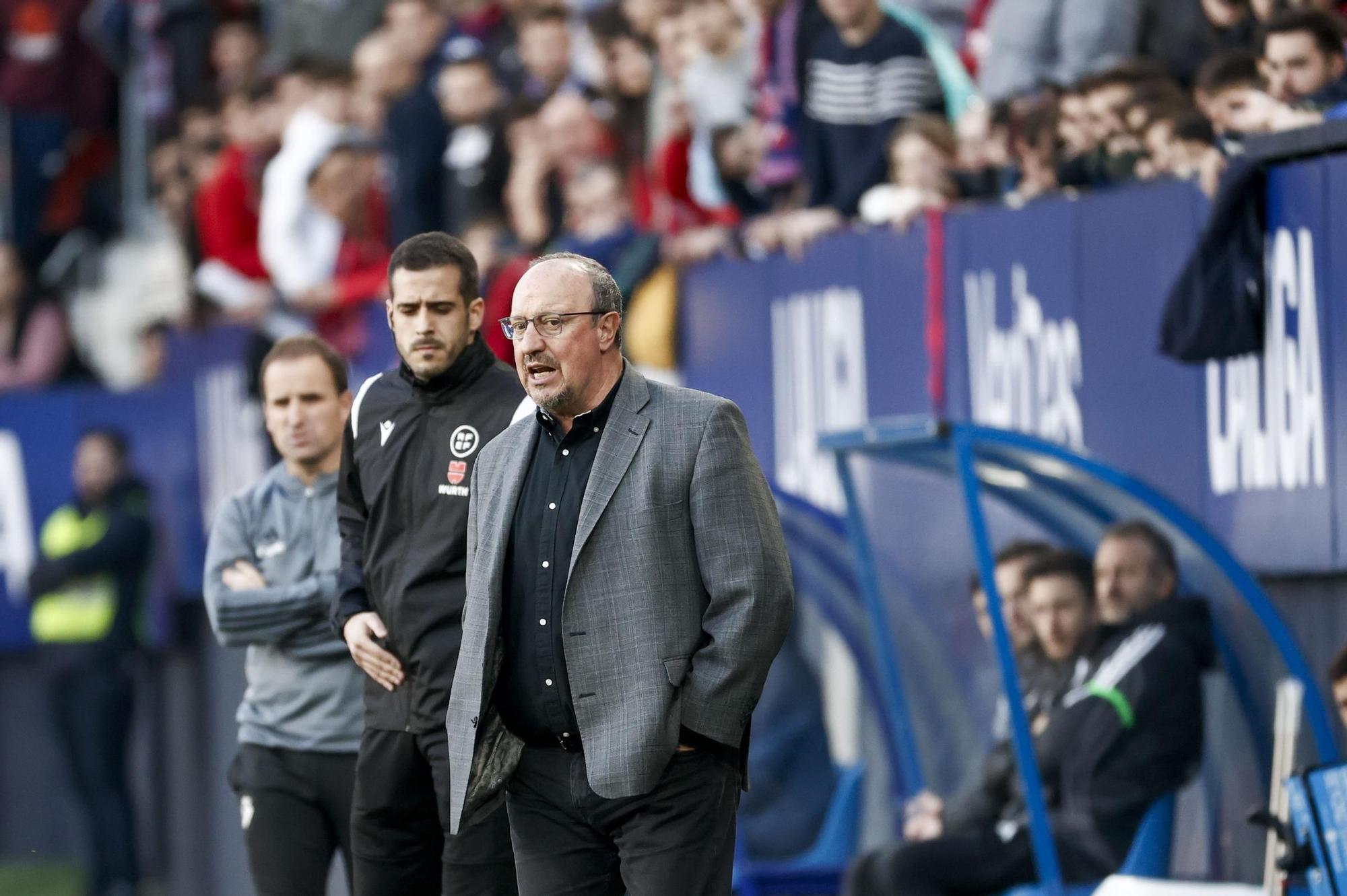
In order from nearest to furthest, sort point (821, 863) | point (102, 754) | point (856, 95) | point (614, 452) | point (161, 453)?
1. point (614, 452)
2. point (821, 863)
3. point (856, 95)
4. point (102, 754)
5. point (161, 453)

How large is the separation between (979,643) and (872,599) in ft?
1.71

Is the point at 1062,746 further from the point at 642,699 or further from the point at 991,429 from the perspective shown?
the point at 642,699

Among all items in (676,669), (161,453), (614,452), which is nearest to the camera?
(676,669)

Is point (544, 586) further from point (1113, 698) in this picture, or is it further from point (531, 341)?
point (1113, 698)

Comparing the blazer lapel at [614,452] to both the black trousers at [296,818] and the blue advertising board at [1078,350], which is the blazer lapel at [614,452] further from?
the blue advertising board at [1078,350]

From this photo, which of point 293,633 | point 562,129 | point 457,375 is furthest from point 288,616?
point 562,129

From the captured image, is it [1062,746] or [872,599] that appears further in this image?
[872,599]

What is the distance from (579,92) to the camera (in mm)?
10984

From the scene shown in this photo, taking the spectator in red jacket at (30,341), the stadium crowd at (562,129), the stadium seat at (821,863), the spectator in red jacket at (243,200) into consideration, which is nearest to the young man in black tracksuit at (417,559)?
the stadium crowd at (562,129)

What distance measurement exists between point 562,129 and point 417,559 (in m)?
5.75

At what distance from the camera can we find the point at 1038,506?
7867 mm

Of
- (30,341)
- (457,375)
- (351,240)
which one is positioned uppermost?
(351,240)

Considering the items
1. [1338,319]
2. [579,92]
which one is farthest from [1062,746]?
[579,92]

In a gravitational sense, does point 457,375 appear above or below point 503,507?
above
